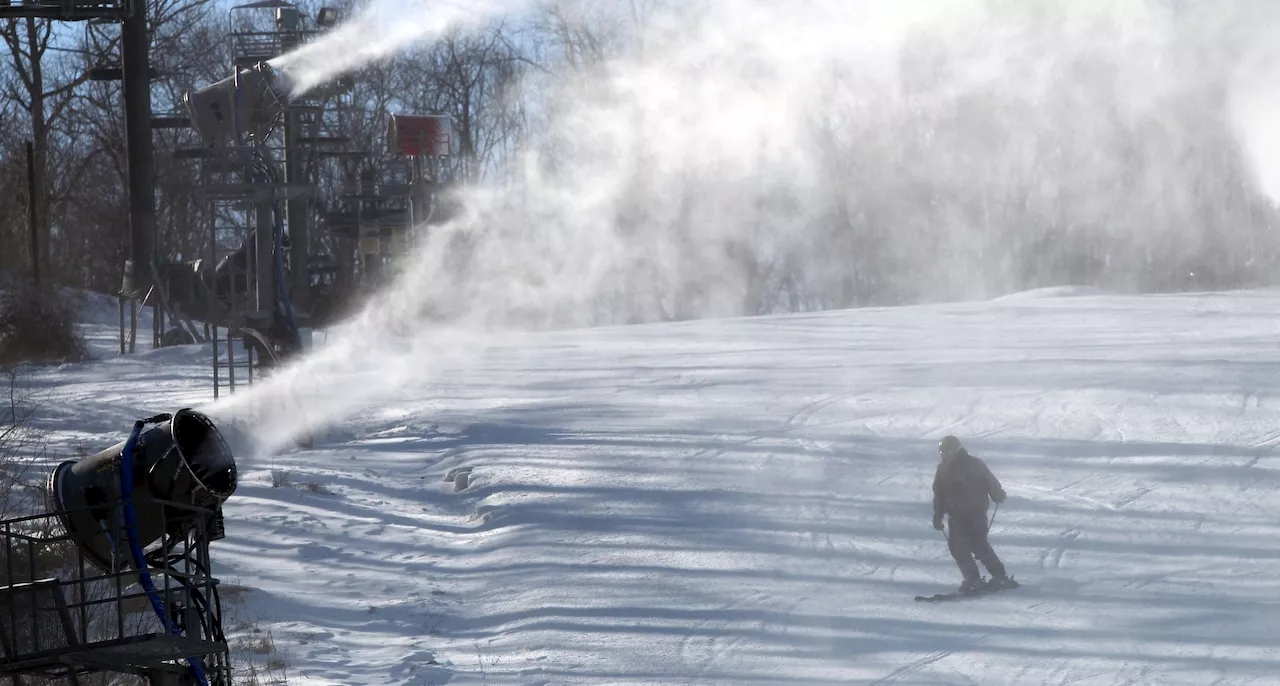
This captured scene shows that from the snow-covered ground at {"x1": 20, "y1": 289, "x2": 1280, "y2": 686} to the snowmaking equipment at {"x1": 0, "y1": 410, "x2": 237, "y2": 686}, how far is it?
426 cm

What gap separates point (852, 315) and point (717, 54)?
714 centimetres

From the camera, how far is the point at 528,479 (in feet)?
51.1

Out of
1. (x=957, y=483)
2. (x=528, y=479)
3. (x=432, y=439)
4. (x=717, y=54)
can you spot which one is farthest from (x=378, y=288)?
(x=957, y=483)

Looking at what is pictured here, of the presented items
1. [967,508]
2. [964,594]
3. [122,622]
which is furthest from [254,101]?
[122,622]

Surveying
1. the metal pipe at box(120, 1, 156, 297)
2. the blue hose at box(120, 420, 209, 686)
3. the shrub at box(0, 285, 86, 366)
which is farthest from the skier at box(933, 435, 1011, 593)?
the metal pipe at box(120, 1, 156, 297)

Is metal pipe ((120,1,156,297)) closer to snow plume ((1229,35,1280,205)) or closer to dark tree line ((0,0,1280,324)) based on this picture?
dark tree line ((0,0,1280,324))

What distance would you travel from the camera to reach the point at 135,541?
14.9 ft

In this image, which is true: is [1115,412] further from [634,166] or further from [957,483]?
[634,166]

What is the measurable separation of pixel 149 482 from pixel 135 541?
0.83 feet

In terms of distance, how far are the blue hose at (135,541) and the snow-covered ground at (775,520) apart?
14.5 ft

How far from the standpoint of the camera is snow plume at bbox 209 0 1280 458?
80.4ft

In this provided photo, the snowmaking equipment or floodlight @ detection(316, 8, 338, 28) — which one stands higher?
floodlight @ detection(316, 8, 338, 28)

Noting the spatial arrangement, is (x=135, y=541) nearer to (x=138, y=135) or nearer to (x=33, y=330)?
(x=33, y=330)

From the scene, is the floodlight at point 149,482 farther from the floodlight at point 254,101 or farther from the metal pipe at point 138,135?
the metal pipe at point 138,135
